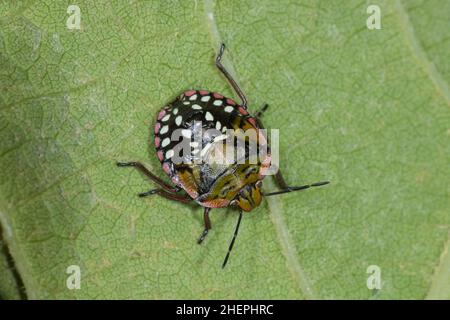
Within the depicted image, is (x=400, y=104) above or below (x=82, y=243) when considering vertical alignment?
above

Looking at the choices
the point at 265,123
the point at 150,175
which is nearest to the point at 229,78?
the point at 265,123

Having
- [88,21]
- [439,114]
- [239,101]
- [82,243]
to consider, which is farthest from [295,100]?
[82,243]

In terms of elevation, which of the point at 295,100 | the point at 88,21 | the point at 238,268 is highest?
the point at 88,21

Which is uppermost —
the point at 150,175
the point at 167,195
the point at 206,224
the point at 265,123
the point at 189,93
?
the point at 189,93

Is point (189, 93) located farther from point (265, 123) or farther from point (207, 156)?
point (265, 123)

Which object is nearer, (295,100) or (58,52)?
(58,52)

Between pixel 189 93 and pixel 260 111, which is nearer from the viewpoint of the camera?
pixel 189 93

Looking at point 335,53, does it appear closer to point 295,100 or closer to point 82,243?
point 295,100
